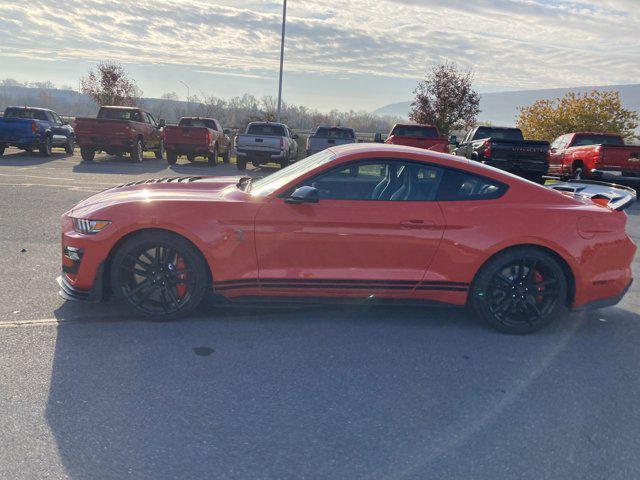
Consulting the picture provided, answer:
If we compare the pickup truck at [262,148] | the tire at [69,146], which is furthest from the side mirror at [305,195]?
the tire at [69,146]

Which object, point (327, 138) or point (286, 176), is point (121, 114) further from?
point (286, 176)

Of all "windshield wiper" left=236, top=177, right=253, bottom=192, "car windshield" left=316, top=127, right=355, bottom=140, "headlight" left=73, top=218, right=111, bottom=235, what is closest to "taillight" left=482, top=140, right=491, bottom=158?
"car windshield" left=316, top=127, right=355, bottom=140

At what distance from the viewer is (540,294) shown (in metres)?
4.73

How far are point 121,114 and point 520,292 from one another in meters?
19.1

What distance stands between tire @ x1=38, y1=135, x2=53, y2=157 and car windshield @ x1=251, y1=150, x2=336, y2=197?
17.1 m

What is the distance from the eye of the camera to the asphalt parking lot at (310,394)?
2.85 m

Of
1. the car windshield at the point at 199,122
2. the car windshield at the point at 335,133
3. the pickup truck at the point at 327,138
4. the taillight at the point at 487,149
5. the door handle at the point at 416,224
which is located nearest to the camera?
the door handle at the point at 416,224

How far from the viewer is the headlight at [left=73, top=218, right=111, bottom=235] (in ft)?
14.7

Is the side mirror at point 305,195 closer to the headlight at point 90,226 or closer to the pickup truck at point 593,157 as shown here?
the headlight at point 90,226

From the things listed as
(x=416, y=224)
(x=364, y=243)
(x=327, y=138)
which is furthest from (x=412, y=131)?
(x=364, y=243)

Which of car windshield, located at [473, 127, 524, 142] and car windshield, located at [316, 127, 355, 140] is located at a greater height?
car windshield, located at [473, 127, 524, 142]

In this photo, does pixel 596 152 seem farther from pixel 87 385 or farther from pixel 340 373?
pixel 87 385

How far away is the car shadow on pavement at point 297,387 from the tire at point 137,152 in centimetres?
1523

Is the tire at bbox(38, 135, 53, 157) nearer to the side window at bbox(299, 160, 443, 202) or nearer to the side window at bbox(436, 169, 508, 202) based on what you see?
the side window at bbox(299, 160, 443, 202)
